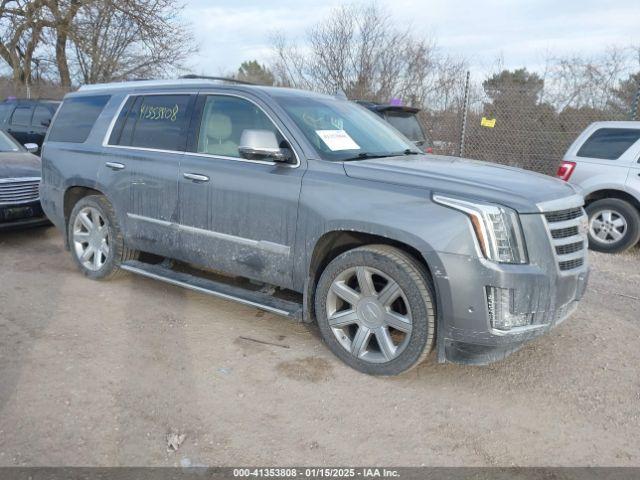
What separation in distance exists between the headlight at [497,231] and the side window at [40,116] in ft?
37.1

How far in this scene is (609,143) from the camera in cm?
726

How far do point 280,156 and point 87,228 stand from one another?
99.5 inches

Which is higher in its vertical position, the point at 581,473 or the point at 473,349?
the point at 473,349

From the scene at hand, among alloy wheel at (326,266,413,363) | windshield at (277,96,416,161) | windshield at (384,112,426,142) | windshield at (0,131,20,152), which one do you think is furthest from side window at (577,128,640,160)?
windshield at (0,131,20,152)

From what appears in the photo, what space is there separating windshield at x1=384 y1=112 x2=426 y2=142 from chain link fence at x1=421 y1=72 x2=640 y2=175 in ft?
6.47

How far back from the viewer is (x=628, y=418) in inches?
125

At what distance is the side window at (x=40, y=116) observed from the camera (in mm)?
11852

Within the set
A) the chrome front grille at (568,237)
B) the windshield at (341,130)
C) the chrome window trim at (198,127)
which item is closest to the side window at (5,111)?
the chrome window trim at (198,127)

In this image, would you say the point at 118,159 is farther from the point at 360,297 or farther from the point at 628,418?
the point at 628,418

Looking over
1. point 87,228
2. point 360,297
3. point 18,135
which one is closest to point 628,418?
point 360,297

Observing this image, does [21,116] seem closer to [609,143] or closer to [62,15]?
[62,15]

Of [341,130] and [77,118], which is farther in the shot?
[77,118]

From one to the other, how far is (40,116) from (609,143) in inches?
439

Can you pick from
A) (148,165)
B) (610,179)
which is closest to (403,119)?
(610,179)
